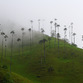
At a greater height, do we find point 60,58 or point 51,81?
point 60,58

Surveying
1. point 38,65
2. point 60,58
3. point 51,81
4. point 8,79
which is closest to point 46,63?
point 38,65

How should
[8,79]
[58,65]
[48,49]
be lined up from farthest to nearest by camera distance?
1. [48,49]
2. [58,65]
3. [8,79]

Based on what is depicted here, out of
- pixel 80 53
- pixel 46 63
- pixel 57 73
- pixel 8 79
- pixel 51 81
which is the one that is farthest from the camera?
pixel 80 53

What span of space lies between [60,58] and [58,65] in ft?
55.0

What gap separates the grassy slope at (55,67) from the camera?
92.2 meters

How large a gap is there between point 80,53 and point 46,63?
3444 centimetres

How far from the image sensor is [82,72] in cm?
9356

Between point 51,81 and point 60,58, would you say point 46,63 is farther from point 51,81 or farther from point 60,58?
point 51,81

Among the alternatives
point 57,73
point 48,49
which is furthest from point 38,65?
point 48,49

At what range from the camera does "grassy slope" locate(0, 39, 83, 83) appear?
9219 cm

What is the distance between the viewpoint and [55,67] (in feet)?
351

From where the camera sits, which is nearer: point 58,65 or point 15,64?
point 58,65

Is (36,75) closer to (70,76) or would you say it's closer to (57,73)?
(57,73)

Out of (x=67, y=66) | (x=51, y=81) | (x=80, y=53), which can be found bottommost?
(x=51, y=81)
